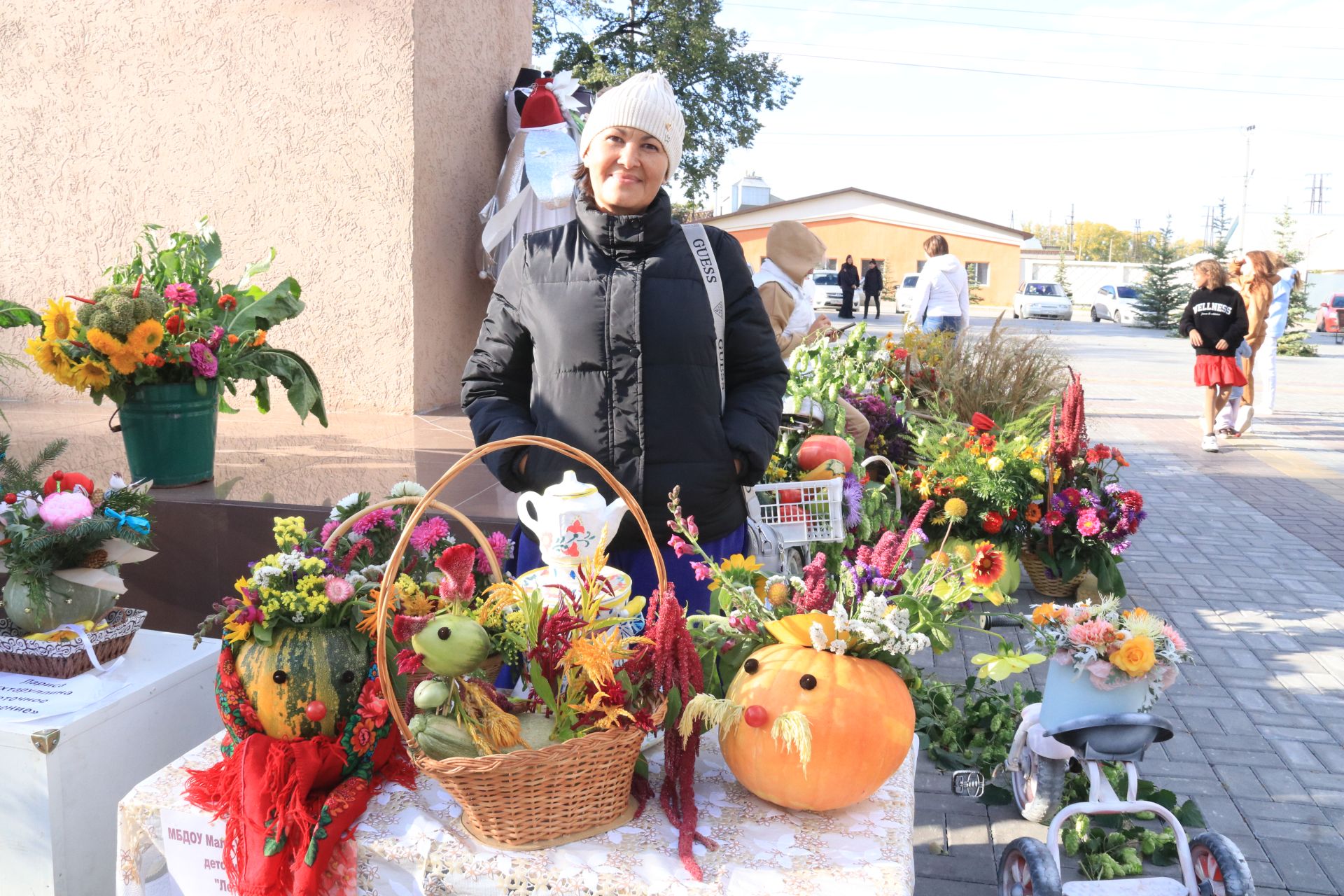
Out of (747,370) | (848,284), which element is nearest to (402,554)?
(747,370)

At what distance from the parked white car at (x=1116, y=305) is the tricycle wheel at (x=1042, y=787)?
36047 mm

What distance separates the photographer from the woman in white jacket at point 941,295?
920cm

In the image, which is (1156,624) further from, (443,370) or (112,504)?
→ (443,370)

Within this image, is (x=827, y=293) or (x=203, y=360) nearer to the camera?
(x=203, y=360)

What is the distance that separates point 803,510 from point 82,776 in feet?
8.18

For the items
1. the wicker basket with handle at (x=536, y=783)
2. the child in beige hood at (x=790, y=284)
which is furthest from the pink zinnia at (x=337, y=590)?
the child in beige hood at (x=790, y=284)

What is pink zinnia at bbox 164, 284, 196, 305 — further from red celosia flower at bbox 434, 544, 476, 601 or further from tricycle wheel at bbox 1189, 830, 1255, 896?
tricycle wheel at bbox 1189, 830, 1255, 896

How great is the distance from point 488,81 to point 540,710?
577 centimetres

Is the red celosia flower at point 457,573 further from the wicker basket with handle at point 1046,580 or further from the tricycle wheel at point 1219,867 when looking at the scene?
the wicker basket with handle at point 1046,580

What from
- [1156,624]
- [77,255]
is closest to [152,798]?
[1156,624]

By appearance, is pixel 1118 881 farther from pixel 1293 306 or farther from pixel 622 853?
pixel 1293 306

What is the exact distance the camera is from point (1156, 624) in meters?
2.51

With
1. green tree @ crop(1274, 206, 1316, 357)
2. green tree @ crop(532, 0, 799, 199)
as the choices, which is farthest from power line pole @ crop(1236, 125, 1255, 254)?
green tree @ crop(532, 0, 799, 199)

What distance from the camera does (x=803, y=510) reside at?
381 cm
